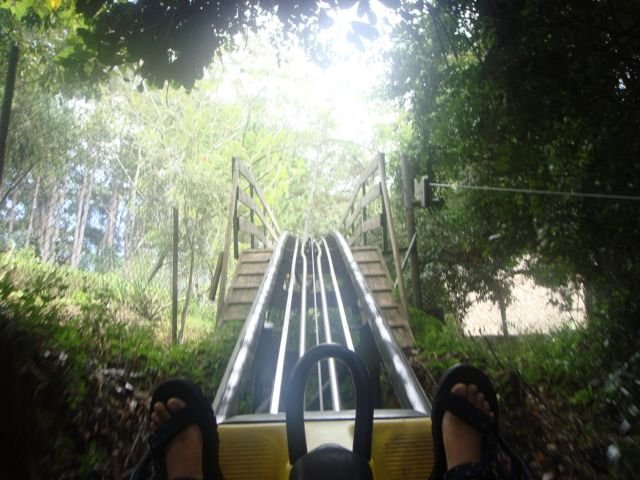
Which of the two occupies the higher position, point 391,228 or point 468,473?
point 391,228

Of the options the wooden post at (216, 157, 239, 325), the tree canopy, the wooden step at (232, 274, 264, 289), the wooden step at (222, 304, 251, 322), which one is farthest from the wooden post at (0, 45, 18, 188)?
the wooden step at (232, 274, 264, 289)

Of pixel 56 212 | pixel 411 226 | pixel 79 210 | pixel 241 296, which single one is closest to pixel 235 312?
pixel 241 296

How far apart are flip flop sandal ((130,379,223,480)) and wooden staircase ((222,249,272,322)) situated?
2431 millimetres

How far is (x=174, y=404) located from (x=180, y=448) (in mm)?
144

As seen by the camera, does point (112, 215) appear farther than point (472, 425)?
Yes

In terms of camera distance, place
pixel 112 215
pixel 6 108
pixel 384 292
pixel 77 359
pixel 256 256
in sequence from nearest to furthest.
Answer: pixel 6 108, pixel 77 359, pixel 384 292, pixel 256 256, pixel 112 215

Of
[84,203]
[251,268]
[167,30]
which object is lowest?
[251,268]

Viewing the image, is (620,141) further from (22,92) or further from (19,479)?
(22,92)

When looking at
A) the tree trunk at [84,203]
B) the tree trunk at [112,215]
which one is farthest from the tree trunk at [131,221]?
the tree trunk at [112,215]

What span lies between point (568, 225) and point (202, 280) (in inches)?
440

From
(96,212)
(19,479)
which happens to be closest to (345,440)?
(19,479)

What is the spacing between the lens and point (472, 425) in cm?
146

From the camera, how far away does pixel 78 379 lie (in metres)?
2.15

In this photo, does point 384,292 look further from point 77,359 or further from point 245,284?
point 77,359
